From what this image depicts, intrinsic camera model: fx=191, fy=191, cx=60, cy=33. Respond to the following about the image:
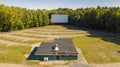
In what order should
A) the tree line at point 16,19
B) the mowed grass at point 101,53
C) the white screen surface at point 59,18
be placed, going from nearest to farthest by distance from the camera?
the mowed grass at point 101,53 < the tree line at point 16,19 < the white screen surface at point 59,18

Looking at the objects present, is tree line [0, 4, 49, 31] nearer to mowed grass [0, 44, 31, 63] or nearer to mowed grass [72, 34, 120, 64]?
mowed grass [0, 44, 31, 63]

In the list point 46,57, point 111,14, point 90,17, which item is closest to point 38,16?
point 90,17

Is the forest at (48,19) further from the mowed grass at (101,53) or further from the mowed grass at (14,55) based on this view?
the mowed grass at (14,55)

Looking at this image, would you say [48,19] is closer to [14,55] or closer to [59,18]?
[59,18]

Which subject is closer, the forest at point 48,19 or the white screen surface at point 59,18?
the forest at point 48,19

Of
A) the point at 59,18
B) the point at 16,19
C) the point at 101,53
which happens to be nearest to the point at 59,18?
the point at 59,18

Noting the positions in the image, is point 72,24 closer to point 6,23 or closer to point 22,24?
point 22,24

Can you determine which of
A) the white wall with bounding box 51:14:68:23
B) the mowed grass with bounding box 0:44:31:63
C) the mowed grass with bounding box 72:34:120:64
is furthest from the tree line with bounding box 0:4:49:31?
the mowed grass with bounding box 72:34:120:64

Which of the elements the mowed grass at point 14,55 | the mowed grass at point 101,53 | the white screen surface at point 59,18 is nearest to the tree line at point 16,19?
the white screen surface at point 59,18
